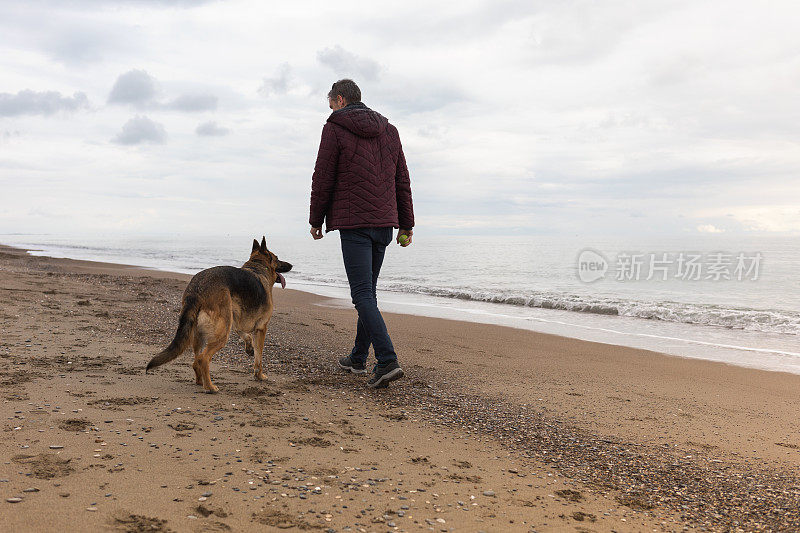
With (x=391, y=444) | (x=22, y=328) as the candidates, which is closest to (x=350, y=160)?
(x=391, y=444)

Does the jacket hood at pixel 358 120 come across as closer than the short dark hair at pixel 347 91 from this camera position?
Yes

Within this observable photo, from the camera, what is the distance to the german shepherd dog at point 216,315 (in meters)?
4.11

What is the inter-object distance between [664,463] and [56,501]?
3.36m

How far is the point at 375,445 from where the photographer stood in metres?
3.22

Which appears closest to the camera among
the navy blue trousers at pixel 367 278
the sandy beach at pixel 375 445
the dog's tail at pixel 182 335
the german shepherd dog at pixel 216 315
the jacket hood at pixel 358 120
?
the sandy beach at pixel 375 445

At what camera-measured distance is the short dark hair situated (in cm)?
468

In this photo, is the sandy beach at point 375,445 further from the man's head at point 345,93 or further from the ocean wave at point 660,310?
the ocean wave at point 660,310

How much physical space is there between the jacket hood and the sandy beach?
2.28 metres

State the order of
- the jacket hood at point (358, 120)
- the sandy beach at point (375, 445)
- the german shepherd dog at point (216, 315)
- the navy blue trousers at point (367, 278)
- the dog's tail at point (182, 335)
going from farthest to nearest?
the navy blue trousers at point (367, 278)
the jacket hood at point (358, 120)
the german shepherd dog at point (216, 315)
the dog's tail at point (182, 335)
the sandy beach at point (375, 445)

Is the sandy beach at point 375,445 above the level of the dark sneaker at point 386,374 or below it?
below

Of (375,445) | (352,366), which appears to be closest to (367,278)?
(352,366)

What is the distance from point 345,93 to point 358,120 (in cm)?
37

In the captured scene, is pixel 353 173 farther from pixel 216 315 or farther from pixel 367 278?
pixel 216 315

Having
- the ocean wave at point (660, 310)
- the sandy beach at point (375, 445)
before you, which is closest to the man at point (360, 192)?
the sandy beach at point (375, 445)
